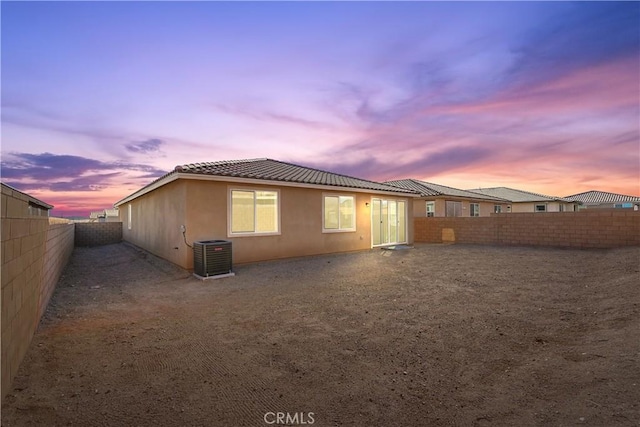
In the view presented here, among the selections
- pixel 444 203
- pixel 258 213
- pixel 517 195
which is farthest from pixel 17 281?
pixel 517 195

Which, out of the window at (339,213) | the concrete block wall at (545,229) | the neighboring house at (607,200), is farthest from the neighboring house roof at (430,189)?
the neighboring house at (607,200)

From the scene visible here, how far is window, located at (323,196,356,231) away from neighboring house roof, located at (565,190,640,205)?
1507 inches

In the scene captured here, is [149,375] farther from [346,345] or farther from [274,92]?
[274,92]

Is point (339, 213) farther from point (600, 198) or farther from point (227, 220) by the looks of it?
point (600, 198)

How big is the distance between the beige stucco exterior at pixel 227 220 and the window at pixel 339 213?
246 millimetres

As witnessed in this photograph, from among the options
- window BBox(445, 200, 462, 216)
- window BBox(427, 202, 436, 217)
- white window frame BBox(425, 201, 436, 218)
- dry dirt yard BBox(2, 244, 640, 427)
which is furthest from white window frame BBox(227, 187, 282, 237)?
window BBox(445, 200, 462, 216)

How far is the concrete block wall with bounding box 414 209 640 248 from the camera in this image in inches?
475

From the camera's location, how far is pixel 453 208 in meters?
23.5

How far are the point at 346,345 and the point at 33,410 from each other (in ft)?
10.1

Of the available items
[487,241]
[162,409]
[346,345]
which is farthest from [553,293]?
[487,241]

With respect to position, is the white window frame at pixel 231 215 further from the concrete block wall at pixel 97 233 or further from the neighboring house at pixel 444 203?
the concrete block wall at pixel 97 233

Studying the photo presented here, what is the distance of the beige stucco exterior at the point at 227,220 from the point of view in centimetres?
936

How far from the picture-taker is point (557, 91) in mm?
10406

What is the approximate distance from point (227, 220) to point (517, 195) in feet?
123
